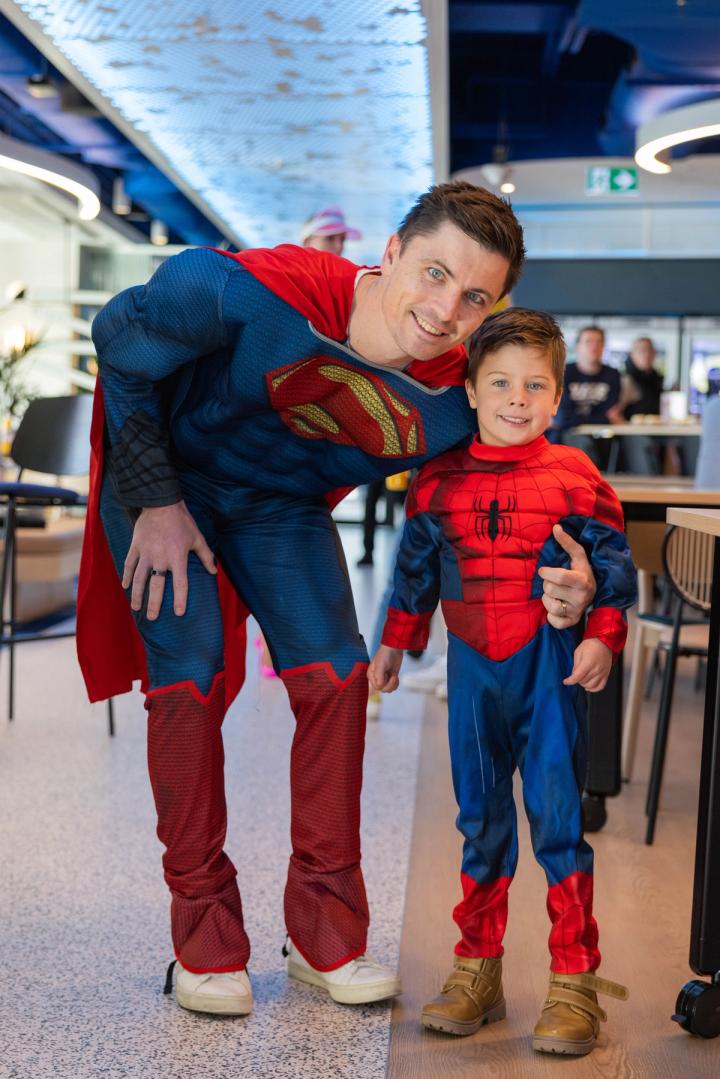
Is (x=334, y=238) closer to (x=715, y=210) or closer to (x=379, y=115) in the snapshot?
(x=379, y=115)

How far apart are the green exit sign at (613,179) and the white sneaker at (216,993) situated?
10116 mm

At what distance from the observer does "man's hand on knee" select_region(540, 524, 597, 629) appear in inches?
64.2

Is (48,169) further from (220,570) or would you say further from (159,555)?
(159,555)

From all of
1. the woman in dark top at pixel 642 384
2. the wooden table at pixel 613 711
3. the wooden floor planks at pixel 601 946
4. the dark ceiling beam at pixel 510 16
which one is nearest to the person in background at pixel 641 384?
the woman in dark top at pixel 642 384

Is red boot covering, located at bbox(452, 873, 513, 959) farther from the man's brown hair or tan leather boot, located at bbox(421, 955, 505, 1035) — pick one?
the man's brown hair

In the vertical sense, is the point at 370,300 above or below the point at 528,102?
below

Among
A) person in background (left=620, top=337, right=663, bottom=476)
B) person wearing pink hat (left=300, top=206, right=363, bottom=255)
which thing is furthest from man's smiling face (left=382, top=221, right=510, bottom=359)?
person in background (left=620, top=337, right=663, bottom=476)

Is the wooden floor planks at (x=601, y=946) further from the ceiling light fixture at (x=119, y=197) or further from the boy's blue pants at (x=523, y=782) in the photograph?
the ceiling light fixture at (x=119, y=197)

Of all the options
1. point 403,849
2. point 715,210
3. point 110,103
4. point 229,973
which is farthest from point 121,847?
point 715,210

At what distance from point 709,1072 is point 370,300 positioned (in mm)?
1130

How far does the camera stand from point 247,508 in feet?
6.03

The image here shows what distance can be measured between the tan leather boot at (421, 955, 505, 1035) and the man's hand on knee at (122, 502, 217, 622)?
66cm

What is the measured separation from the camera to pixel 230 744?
3.44m

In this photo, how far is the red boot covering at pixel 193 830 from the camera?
1.73 metres
